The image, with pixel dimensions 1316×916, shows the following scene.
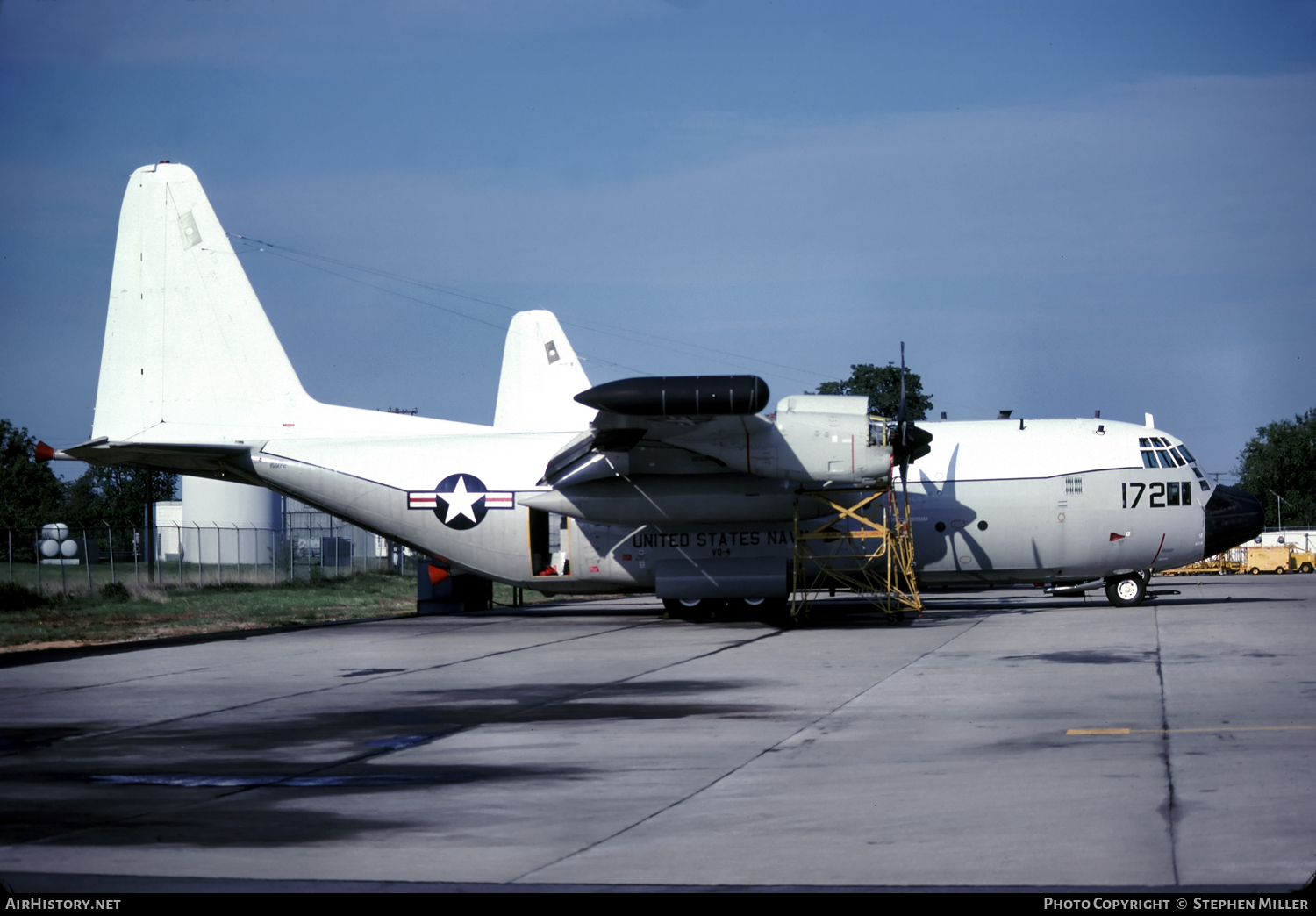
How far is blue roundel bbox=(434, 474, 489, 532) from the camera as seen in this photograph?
1042 inches

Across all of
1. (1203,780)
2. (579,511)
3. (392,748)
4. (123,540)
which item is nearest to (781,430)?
(579,511)

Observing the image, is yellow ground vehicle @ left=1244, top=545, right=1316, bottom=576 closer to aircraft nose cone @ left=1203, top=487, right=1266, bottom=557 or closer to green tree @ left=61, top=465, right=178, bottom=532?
aircraft nose cone @ left=1203, top=487, right=1266, bottom=557

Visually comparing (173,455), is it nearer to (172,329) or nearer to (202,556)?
(172,329)

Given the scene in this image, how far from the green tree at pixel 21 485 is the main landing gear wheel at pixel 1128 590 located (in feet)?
251

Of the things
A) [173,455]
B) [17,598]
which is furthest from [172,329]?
[17,598]

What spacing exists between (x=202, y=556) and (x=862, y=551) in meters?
47.4

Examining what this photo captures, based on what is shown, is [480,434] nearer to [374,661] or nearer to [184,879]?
[374,661]

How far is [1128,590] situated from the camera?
26.7 meters

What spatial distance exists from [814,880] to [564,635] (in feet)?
56.4

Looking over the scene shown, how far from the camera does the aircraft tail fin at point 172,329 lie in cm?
2658

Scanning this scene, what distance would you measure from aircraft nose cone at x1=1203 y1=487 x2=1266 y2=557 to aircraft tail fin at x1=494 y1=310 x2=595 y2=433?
18.3 m

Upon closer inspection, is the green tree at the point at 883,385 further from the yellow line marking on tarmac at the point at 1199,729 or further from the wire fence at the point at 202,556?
the yellow line marking on tarmac at the point at 1199,729

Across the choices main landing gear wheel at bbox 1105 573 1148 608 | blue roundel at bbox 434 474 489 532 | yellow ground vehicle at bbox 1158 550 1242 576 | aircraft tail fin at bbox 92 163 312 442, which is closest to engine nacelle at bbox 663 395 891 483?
blue roundel at bbox 434 474 489 532

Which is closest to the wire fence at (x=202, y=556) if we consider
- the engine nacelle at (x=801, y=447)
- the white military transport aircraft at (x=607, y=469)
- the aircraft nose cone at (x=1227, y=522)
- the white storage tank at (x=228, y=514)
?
the white storage tank at (x=228, y=514)
